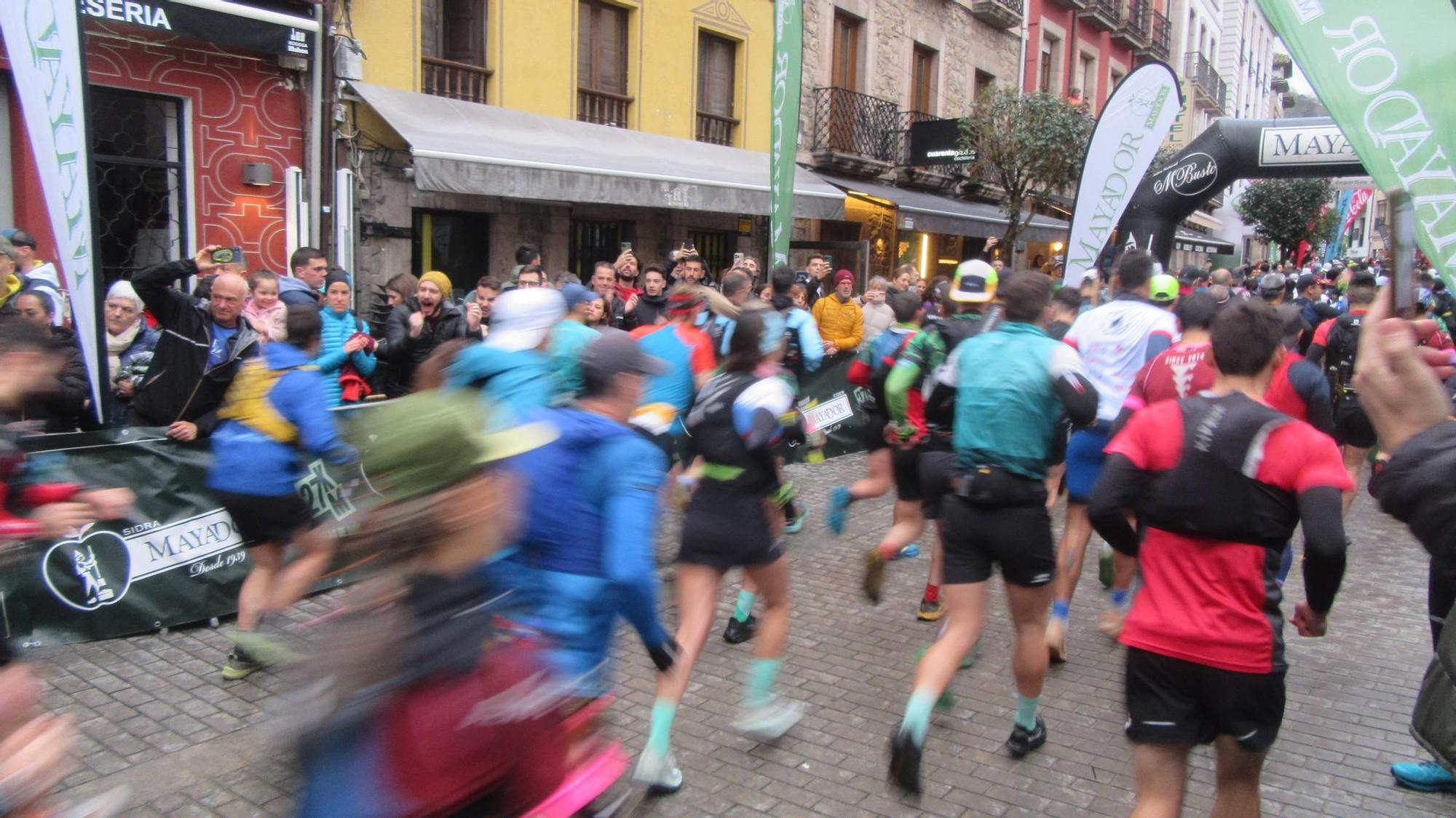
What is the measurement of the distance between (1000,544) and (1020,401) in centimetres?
53

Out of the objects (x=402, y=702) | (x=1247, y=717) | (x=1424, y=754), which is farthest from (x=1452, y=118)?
(x=402, y=702)

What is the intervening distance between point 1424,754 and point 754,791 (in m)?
2.87

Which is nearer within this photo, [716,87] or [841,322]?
[841,322]

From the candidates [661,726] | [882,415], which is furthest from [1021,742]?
[882,415]

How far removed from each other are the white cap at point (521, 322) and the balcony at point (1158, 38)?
1251 inches

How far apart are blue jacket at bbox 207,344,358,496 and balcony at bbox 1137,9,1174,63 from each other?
3246 centimetres

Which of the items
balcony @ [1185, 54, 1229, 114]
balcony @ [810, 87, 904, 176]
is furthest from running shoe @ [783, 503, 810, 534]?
balcony @ [1185, 54, 1229, 114]

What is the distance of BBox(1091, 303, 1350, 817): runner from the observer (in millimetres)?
2764

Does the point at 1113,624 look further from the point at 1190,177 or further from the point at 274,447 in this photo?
the point at 1190,177

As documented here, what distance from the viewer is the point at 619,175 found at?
11734 millimetres

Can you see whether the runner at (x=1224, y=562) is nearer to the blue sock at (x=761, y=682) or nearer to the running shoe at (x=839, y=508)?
the blue sock at (x=761, y=682)

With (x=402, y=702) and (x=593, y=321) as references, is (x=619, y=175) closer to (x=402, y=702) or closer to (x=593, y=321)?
(x=593, y=321)


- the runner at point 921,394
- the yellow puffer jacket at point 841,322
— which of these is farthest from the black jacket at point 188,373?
the yellow puffer jacket at point 841,322

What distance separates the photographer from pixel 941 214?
1788 centimetres
